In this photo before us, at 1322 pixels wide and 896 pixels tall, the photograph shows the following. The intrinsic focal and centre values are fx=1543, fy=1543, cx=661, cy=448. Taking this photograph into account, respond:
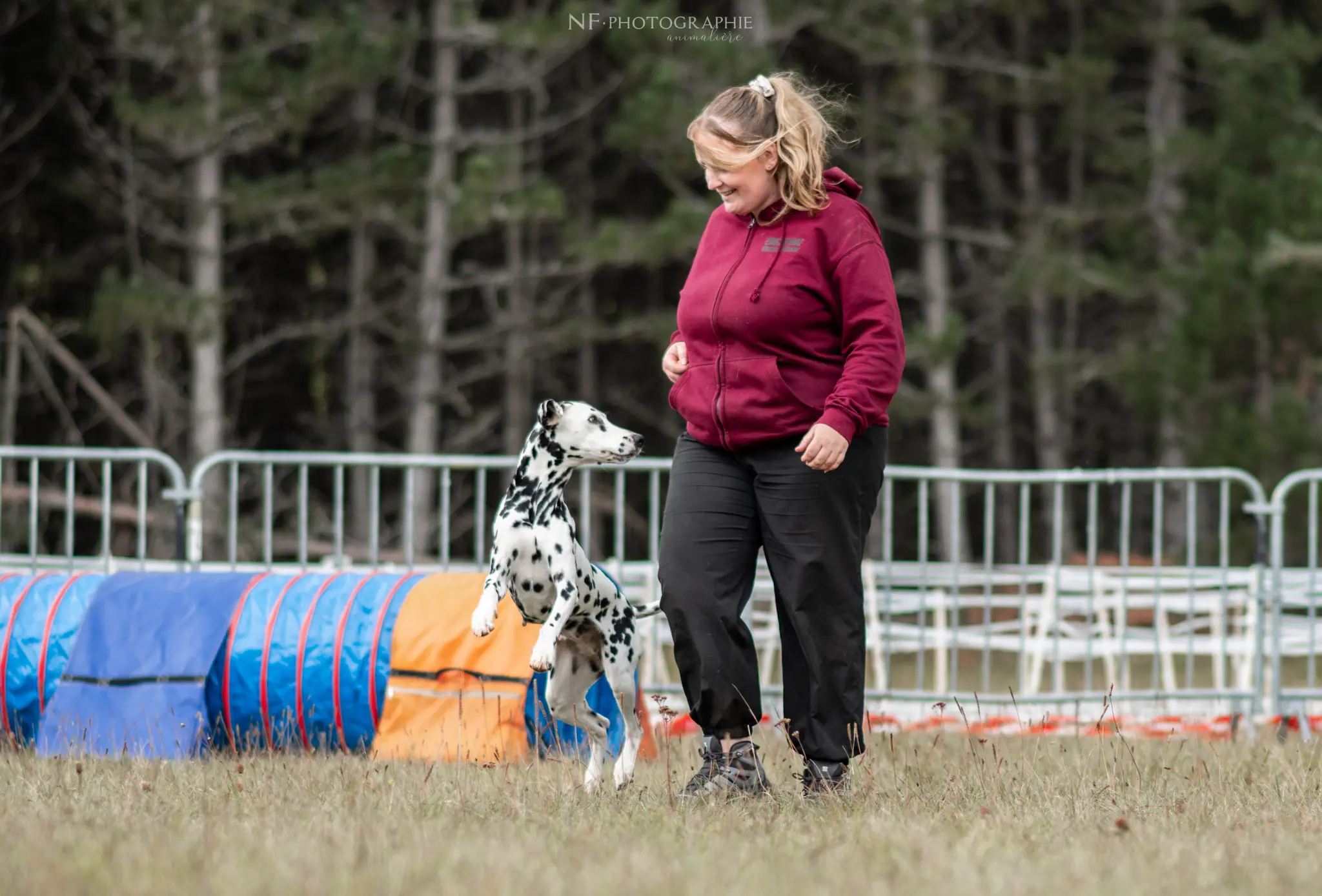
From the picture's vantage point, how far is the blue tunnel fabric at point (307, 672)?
5527 millimetres


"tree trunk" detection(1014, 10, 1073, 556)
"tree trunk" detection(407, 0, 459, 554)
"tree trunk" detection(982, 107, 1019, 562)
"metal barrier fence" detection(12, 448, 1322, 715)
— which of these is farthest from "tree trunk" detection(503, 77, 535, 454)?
"tree trunk" detection(982, 107, 1019, 562)

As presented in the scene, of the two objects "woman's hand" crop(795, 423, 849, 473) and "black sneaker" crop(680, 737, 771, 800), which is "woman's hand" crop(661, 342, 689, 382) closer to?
"woman's hand" crop(795, 423, 849, 473)

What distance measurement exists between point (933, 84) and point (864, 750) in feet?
42.8


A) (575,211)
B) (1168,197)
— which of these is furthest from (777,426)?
(1168,197)

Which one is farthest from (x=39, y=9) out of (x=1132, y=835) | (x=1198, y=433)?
(x=1132, y=835)

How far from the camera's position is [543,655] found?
3.72 m

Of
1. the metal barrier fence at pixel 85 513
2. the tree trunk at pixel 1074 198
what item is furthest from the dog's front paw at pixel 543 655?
the tree trunk at pixel 1074 198

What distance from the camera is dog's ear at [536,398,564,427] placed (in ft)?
13.3

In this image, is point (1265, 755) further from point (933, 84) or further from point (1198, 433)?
point (933, 84)

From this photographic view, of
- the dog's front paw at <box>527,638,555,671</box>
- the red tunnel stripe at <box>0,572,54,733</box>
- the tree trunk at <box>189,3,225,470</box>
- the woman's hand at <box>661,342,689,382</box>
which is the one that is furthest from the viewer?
the tree trunk at <box>189,3,225,470</box>

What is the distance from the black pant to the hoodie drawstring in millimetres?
380

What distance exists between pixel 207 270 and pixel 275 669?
9.35 meters

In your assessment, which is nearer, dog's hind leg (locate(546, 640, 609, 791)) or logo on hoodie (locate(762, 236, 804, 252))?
logo on hoodie (locate(762, 236, 804, 252))

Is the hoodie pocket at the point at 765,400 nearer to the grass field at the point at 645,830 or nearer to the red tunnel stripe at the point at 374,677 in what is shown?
the grass field at the point at 645,830
